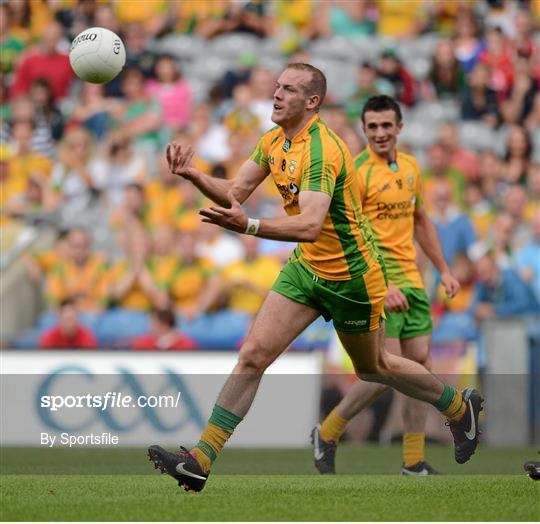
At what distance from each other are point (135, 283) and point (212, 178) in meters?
7.53

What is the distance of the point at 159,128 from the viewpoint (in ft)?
54.7

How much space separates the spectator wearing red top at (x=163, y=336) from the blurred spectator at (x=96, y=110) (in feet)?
12.5

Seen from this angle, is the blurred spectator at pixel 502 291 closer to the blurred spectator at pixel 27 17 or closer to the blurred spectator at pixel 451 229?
the blurred spectator at pixel 451 229

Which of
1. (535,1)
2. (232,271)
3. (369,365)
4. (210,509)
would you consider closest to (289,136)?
(369,365)

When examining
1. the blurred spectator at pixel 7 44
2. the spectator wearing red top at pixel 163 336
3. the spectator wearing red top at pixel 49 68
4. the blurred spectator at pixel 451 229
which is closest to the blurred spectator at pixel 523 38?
the blurred spectator at pixel 451 229

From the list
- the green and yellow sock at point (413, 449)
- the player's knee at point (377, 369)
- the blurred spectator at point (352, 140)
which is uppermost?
the blurred spectator at point (352, 140)

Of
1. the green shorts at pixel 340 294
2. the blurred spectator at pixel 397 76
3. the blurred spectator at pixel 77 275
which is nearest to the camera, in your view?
the green shorts at pixel 340 294

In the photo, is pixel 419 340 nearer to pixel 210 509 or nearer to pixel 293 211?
pixel 293 211

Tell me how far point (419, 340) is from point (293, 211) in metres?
2.28

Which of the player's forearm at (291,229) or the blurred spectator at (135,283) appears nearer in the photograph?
the player's forearm at (291,229)

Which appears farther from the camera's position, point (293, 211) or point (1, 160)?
point (1, 160)

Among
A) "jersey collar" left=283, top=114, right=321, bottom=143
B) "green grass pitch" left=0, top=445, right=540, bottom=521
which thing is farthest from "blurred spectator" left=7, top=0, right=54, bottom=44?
"jersey collar" left=283, top=114, right=321, bottom=143

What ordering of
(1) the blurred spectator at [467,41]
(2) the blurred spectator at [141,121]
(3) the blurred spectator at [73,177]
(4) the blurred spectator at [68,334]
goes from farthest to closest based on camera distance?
(1) the blurred spectator at [467,41], (2) the blurred spectator at [141,121], (3) the blurred spectator at [73,177], (4) the blurred spectator at [68,334]

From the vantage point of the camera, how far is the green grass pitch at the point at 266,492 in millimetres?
6129
